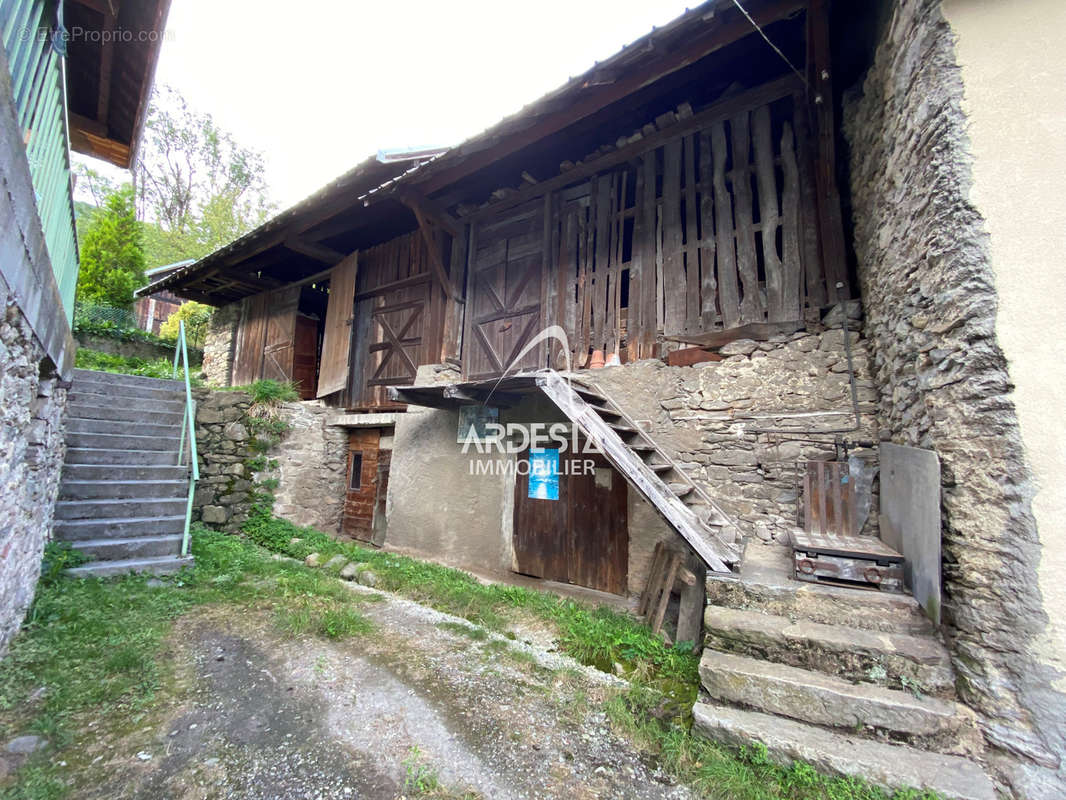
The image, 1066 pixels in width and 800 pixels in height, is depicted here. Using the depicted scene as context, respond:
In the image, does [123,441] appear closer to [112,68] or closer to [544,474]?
[112,68]

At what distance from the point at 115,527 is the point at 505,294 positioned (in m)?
5.13

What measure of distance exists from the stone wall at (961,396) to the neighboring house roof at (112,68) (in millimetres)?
5409

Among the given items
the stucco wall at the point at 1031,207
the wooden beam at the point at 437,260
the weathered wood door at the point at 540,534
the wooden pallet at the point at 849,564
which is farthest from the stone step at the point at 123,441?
the stucco wall at the point at 1031,207

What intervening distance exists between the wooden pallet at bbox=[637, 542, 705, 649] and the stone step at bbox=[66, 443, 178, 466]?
608cm

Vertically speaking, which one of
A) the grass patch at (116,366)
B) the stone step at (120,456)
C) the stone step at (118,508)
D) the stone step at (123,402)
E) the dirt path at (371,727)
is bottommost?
the dirt path at (371,727)

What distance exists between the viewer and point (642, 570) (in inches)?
181

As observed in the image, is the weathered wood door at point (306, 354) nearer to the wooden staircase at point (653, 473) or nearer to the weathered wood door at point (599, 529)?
the weathered wood door at point (599, 529)

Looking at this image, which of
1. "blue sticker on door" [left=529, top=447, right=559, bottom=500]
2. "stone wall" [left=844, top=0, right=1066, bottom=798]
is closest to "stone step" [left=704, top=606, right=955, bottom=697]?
"stone wall" [left=844, top=0, right=1066, bottom=798]

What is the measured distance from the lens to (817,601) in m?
2.69

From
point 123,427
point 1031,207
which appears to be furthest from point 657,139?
point 123,427

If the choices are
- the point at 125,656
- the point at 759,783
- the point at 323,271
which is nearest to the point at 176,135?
the point at 323,271

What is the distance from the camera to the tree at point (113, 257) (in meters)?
12.8

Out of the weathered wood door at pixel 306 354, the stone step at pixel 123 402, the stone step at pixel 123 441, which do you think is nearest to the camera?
the stone step at pixel 123 441

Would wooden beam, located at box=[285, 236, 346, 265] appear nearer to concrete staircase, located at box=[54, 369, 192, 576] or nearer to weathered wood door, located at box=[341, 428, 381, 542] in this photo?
concrete staircase, located at box=[54, 369, 192, 576]
